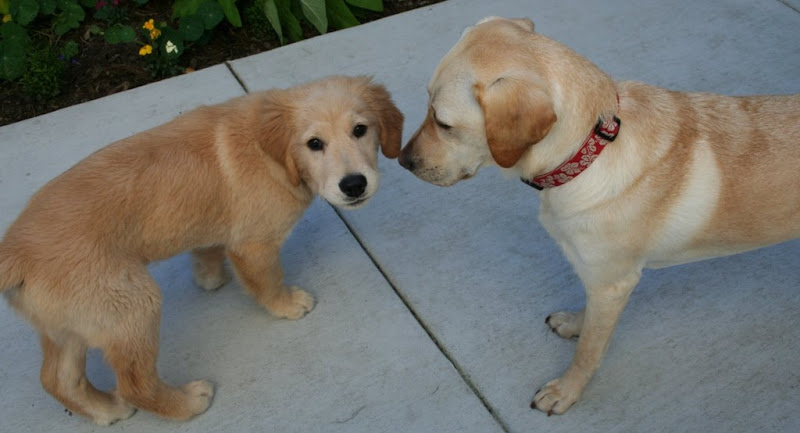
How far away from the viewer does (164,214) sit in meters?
2.93

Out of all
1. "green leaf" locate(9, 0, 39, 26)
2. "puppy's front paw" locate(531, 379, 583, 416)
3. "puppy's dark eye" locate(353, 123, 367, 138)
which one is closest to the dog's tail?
"puppy's dark eye" locate(353, 123, 367, 138)

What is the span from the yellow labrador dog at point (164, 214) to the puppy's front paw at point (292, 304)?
0.04m

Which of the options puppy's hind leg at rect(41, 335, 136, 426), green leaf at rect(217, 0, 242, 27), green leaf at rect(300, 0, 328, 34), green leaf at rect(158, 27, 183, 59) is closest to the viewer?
puppy's hind leg at rect(41, 335, 136, 426)

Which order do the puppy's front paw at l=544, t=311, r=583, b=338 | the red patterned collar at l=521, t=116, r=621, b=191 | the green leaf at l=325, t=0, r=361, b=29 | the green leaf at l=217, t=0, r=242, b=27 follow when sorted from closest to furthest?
1. the red patterned collar at l=521, t=116, r=621, b=191
2. the puppy's front paw at l=544, t=311, r=583, b=338
3. the green leaf at l=217, t=0, r=242, b=27
4. the green leaf at l=325, t=0, r=361, b=29

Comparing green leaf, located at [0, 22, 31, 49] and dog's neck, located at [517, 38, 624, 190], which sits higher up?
dog's neck, located at [517, 38, 624, 190]

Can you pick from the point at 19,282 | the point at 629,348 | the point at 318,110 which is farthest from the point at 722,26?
the point at 19,282

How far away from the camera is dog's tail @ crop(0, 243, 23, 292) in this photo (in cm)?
259

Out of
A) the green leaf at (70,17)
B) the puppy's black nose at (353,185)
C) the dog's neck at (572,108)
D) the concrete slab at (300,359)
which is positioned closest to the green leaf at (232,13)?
the green leaf at (70,17)

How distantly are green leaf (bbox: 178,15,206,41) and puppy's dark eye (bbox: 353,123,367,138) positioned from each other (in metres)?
2.41

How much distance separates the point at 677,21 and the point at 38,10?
4.49 meters

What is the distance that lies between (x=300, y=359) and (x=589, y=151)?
5.38 feet

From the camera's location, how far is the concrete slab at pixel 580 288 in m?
3.14

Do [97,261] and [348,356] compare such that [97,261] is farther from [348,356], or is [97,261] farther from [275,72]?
[275,72]

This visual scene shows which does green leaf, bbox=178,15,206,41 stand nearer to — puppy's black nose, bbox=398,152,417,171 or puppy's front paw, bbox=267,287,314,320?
puppy's front paw, bbox=267,287,314,320
